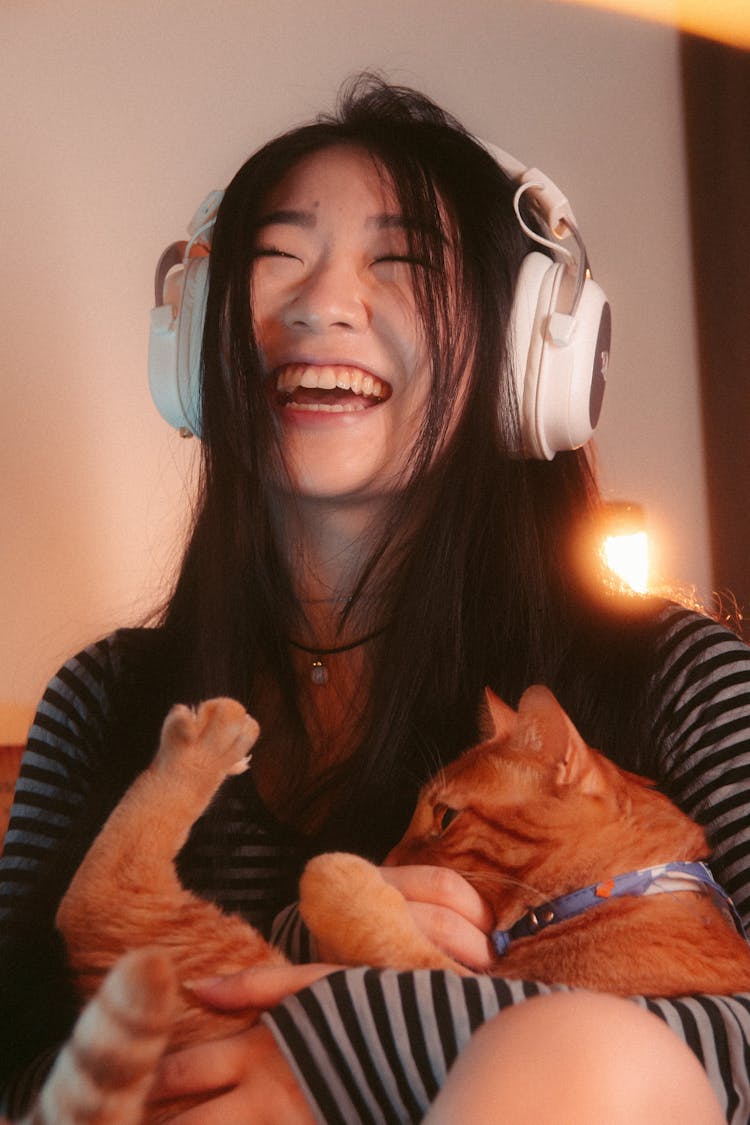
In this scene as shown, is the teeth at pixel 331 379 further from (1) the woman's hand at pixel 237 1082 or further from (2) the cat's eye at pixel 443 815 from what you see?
(1) the woman's hand at pixel 237 1082

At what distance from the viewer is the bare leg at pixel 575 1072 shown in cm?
32

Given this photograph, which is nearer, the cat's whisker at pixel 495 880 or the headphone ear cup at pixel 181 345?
the cat's whisker at pixel 495 880

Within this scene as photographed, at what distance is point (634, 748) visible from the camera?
620mm

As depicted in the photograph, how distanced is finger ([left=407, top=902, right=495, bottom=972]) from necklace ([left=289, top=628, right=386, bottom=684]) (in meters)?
0.19

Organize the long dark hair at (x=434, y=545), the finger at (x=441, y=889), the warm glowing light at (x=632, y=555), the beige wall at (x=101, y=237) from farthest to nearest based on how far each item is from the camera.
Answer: the warm glowing light at (x=632, y=555), the beige wall at (x=101, y=237), the long dark hair at (x=434, y=545), the finger at (x=441, y=889)

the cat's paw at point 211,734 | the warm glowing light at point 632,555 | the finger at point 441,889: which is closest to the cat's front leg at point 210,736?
the cat's paw at point 211,734

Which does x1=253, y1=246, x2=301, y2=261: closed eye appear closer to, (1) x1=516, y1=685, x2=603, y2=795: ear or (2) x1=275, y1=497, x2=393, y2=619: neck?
(2) x1=275, y1=497, x2=393, y2=619: neck

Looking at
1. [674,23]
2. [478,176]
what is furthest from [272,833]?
[674,23]

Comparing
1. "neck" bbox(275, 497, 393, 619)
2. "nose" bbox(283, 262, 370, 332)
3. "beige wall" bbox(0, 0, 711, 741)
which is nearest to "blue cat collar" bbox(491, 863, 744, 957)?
"neck" bbox(275, 497, 393, 619)

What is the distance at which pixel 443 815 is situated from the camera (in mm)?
568

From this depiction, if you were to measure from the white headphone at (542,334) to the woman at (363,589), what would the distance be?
0.02 m

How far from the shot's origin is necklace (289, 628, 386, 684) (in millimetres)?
646

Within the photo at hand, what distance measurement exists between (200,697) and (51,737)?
215mm

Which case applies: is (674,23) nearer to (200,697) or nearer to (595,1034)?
(200,697)
